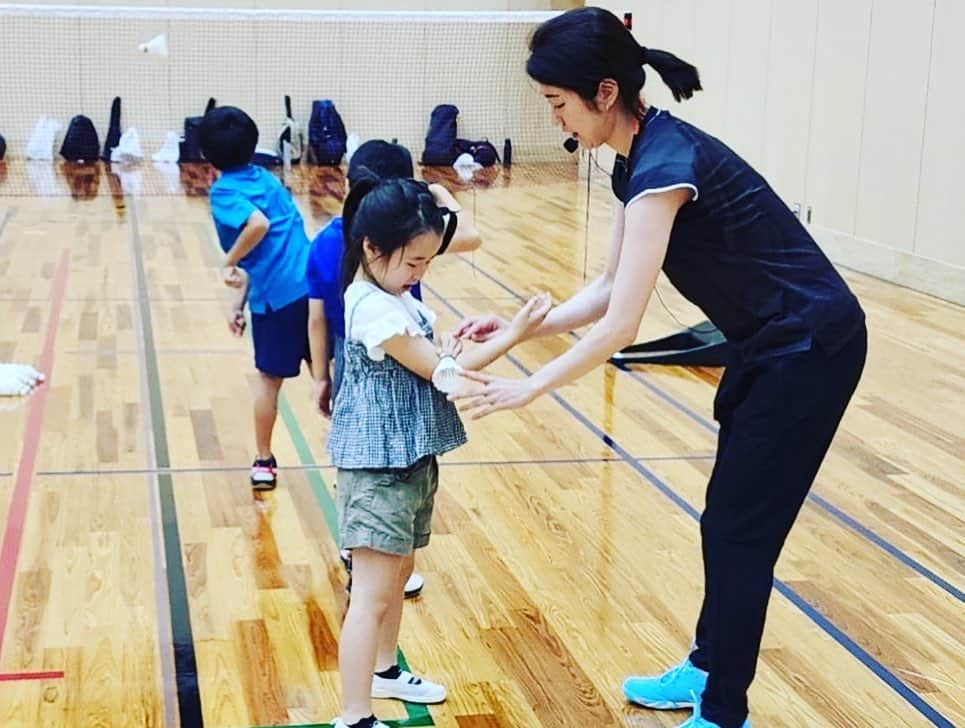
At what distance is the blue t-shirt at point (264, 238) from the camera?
15.2 ft

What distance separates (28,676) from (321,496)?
1.60m

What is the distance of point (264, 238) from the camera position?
4711mm

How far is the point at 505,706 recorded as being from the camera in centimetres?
336

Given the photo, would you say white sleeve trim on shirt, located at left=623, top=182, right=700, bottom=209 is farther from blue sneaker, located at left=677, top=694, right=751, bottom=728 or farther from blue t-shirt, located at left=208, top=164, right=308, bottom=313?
blue t-shirt, located at left=208, top=164, right=308, bottom=313

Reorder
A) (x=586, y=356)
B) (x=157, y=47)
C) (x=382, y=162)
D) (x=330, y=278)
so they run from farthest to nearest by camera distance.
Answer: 1. (x=157, y=47)
2. (x=330, y=278)
3. (x=382, y=162)
4. (x=586, y=356)

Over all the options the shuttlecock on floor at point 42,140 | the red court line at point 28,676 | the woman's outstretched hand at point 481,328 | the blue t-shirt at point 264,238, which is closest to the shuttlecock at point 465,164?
the shuttlecock on floor at point 42,140

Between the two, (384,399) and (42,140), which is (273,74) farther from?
(384,399)

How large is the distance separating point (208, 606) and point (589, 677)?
110 centimetres

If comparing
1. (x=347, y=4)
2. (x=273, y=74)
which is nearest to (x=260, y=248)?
(x=273, y=74)

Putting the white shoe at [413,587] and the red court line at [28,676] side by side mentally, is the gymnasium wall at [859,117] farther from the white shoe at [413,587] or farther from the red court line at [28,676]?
the red court line at [28,676]

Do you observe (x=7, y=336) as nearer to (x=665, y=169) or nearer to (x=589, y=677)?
(x=589, y=677)

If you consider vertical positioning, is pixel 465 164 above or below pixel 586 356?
below

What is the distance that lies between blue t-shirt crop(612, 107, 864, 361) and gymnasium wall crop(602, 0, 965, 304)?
20.5 feet

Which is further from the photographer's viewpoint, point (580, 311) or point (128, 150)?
point (128, 150)
